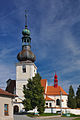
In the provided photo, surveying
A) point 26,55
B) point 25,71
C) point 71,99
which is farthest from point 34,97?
point 71,99

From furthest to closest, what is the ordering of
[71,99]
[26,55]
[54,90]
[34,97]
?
1. [54,90]
2. [71,99]
3. [26,55]
4. [34,97]

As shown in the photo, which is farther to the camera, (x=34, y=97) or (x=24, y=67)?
(x=24, y=67)

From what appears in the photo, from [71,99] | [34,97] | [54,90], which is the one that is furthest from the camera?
[54,90]

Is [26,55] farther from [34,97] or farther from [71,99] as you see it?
[71,99]

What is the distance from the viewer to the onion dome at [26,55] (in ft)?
156

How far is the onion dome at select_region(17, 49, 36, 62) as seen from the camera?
156 ft

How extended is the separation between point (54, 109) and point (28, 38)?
2071 centimetres

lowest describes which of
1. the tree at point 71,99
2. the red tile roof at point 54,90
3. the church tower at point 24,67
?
the tree at point 71,99

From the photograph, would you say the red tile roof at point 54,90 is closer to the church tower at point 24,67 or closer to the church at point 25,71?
the church at point 25,71

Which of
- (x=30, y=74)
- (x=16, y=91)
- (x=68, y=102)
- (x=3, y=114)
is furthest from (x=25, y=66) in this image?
(x=3, y=114)

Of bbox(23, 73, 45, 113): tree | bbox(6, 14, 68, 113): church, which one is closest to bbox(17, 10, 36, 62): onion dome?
bbox(6, 14, 68, 113): church

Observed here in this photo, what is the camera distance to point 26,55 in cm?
4753

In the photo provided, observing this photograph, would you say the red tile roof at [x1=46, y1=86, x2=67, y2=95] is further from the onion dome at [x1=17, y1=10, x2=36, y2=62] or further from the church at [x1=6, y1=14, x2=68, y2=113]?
the onion dome at [x1=17, y1=10, x2=36, y2=62]

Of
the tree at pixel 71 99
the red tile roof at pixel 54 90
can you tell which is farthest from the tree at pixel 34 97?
the tree at pixel 71 99
